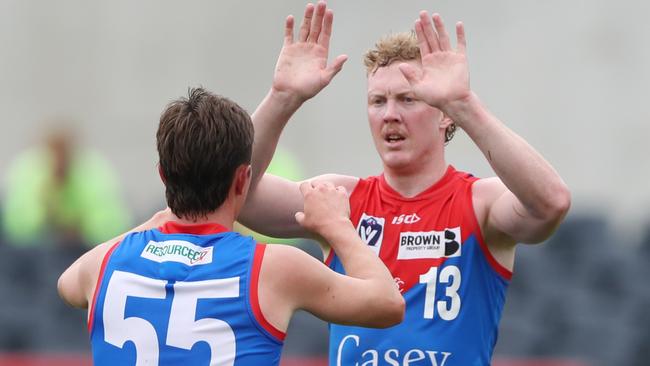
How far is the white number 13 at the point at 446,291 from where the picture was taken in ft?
16.8

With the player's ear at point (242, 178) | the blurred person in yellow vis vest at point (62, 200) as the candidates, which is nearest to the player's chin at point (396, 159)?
the player's ear at point (242, 178)

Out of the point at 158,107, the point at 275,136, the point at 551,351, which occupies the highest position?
the point at 275,136

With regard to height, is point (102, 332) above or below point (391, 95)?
below

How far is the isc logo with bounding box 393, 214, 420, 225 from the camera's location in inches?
209

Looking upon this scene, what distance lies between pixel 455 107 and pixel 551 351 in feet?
16.3

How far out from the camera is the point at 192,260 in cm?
400

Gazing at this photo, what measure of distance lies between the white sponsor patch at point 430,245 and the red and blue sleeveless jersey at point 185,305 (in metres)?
1.29

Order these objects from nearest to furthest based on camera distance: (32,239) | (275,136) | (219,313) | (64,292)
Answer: (219,313)
(64,292)
(275,136)
(32,239)

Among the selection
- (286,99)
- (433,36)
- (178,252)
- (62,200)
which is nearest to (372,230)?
(286,99)

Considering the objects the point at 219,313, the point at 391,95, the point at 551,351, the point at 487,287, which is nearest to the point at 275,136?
the point at 391,95

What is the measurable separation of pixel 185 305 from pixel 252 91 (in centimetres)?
915

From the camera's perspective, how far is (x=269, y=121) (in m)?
5.09

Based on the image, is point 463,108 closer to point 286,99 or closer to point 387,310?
point 286,99

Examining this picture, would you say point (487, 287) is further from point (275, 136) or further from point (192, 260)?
point (192, 260)
